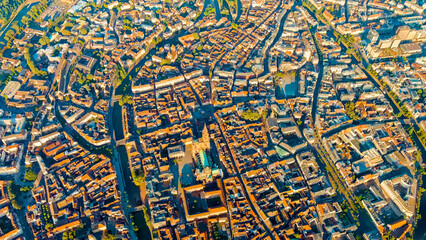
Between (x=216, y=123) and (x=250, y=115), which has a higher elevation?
(x=250, y=115)

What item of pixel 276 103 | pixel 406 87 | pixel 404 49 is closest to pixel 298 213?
pixel 276 103

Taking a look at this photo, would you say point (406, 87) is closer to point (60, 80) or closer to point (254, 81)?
→ point (254, 81)

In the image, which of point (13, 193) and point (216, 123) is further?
point (216, 123)

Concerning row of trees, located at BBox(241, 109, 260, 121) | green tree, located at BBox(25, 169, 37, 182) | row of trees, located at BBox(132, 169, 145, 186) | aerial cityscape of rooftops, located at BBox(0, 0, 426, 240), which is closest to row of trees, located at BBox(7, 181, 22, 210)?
Result: aerial cityscape of rooftops, located at BBox(0, 0, 426, 240)

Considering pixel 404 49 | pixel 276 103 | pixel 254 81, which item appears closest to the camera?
pixel 276 103

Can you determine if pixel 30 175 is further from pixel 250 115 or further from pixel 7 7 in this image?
pixel 7 7

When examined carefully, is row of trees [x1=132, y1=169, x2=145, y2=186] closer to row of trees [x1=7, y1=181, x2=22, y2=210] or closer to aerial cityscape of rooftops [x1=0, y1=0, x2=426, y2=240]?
→ aerial cityscape of rooftops [x1=0, y1=0, x2=426, y2=240]

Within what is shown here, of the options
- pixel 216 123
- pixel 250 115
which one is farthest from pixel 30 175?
pixel 250 115

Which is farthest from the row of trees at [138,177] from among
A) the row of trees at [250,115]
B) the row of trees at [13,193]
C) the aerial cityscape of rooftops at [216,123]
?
the row of trees at [250,115]
